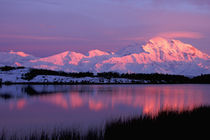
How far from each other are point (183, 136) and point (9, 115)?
19232mm

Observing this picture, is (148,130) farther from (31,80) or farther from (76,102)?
(31,80)

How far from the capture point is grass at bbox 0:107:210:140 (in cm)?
1717

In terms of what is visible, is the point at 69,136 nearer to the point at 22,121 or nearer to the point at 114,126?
the point at 114,126

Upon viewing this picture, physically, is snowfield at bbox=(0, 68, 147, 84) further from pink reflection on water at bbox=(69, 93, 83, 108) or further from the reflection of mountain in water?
pink reflection on water at bbox=(69, 93, 83, 108)

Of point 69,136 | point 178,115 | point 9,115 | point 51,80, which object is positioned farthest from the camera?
point 51,80

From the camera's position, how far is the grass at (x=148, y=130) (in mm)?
17172

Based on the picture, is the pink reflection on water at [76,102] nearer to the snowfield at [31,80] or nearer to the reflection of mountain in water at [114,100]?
A: the reflection of mountain in water at [114,100]

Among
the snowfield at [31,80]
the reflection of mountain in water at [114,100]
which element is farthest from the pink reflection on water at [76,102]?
the snowfield at [31,80]

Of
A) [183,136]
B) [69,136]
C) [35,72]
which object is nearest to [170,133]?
[183,136]

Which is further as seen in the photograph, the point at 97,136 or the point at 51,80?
the point at 51,80

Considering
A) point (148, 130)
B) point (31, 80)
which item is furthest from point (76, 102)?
point (31, 80)

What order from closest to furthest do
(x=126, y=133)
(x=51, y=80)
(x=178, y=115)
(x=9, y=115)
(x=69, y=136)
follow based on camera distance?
(x=69, y=136) < (x=126, y=133) < (x=178, y=115) < (x=9, y=115) < (x=51, y=80)

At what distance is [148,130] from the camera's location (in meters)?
18.8

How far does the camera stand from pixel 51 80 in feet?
491
